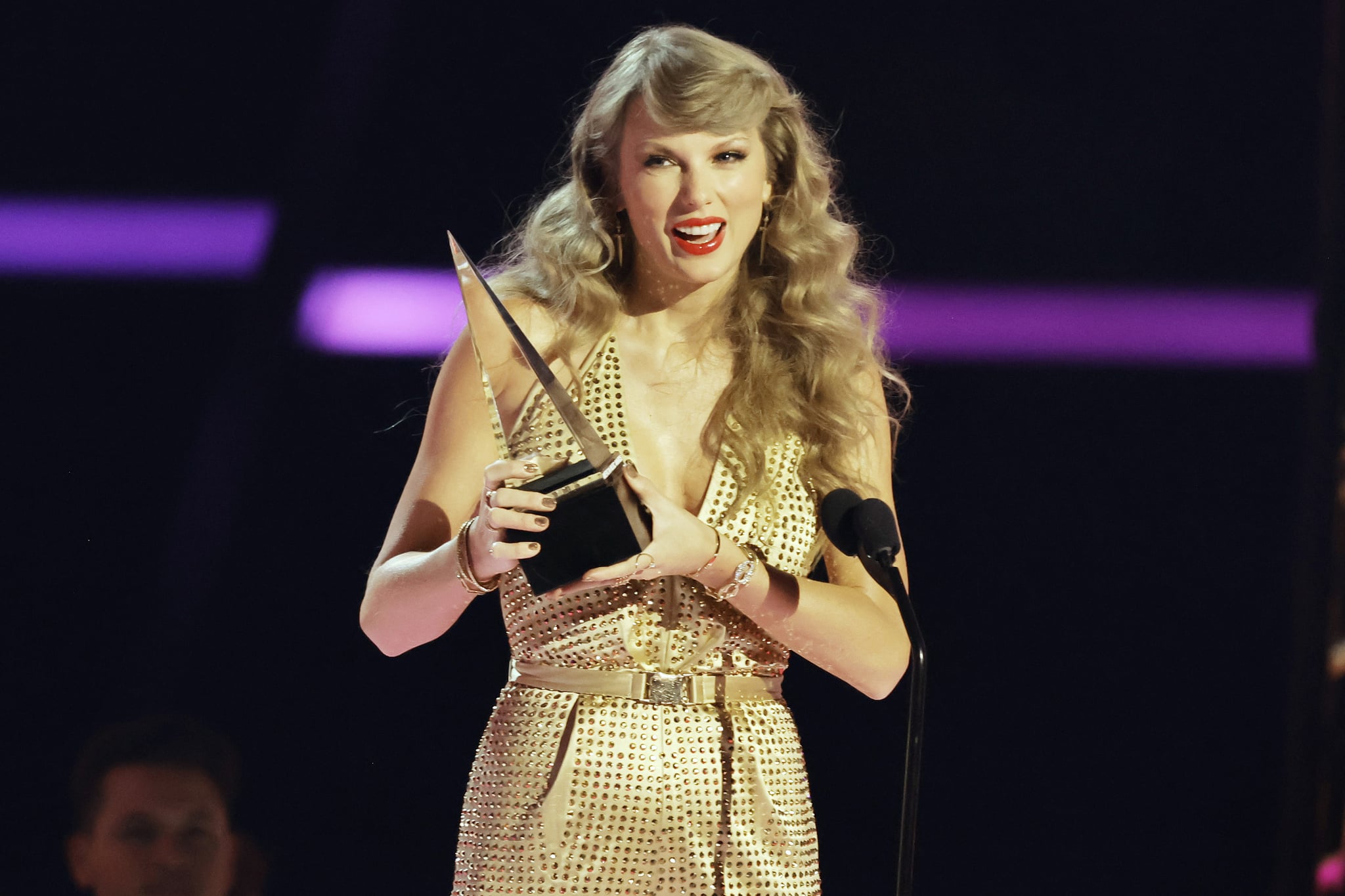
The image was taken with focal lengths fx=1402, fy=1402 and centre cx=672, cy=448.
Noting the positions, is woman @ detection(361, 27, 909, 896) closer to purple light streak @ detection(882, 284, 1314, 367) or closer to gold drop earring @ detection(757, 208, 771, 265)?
gold drop earring @ detection(757, 208, 771, 265)

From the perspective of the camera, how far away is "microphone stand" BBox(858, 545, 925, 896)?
119cm

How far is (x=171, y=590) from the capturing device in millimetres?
2328

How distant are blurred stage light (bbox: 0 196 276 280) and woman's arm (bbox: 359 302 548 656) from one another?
36.0 inches

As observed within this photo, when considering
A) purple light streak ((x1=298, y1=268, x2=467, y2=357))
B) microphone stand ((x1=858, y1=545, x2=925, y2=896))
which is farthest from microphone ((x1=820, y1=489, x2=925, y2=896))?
purple light streak ((x1=298, y1=268, x2=467, y2=357))

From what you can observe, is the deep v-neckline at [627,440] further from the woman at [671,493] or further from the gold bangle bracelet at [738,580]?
the gold bangle bracelet at [738,580]

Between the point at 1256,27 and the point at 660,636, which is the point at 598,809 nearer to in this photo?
the point at 660,636

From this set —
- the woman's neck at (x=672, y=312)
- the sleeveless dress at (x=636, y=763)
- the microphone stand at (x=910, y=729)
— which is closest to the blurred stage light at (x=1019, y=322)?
the woman's neck at (x=672, y=312)

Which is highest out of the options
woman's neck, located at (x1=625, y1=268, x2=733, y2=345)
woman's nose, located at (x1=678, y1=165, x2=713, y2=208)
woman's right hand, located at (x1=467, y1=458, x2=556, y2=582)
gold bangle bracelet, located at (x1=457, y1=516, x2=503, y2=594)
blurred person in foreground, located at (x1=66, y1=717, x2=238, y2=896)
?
woman's nose, located at (x1=678, y1=165, x2=713, y2=208)

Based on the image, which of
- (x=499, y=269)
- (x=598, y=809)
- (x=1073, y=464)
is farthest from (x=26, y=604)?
(x=1073, y=464)

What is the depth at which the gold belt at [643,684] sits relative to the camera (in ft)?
4.79

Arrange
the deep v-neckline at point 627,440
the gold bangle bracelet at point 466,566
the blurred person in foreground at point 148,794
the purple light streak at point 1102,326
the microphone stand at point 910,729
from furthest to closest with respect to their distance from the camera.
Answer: the purple light streak at point 1102,326
the blurred person in foreground at point 148,794
the deep v-neckline at point 627,440
the gold bangle bracelet at point 466,566
the microphone stand at point 910,729

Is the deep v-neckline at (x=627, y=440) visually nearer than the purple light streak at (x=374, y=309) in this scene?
Yes

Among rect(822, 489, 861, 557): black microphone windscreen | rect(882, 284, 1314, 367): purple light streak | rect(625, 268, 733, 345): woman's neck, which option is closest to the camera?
rect(822, 489, 861, 557): black microphone windscreen

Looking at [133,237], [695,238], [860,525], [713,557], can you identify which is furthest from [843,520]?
[133,237]
